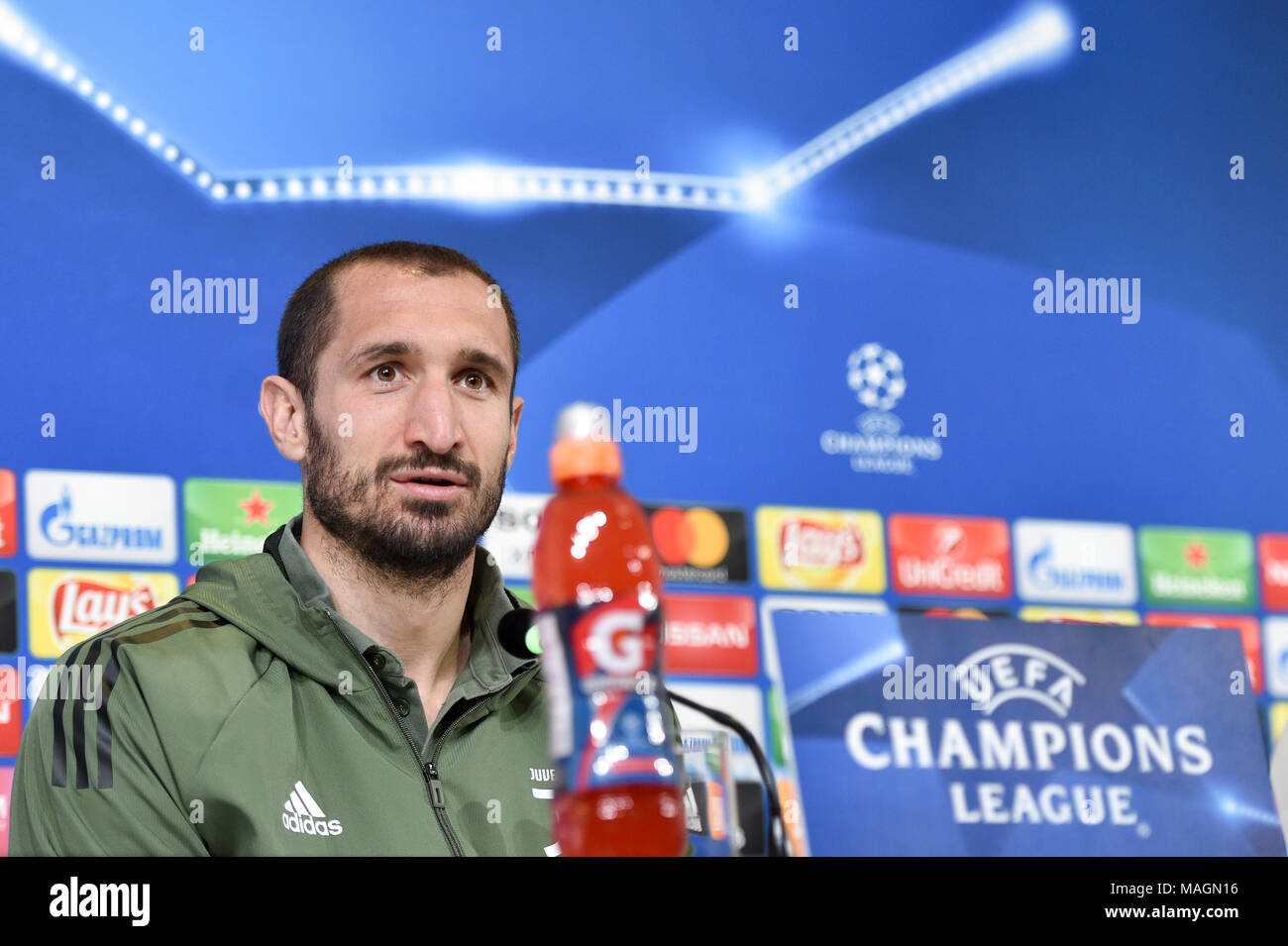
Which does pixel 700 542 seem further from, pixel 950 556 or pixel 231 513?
pixel 231 513

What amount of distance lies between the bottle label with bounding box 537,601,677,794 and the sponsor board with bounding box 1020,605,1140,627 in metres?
2.09

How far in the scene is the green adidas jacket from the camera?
48.5 inches

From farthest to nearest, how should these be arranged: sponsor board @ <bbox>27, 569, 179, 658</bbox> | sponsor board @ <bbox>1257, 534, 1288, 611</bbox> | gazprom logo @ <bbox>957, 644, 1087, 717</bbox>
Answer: sponsor board @ <bbox>1257, 534, 1288, 611</bbox>, gazprom logo @ <bbox>957, 644, 1087, 717</bbox>, sponsor board @ <bbox>27, 569, 179, 658</bbox>

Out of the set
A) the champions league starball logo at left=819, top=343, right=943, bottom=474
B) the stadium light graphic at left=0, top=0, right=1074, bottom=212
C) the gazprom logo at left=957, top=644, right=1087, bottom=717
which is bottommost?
the gazprom logo at left=957, top=644, right=1087, bottom=717

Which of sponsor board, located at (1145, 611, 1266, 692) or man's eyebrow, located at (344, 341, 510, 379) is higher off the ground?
man's eyebrow, located at (344, 341, 510, 379)

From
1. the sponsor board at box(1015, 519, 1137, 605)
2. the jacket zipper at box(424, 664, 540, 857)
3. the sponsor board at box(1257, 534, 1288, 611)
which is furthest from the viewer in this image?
the sponsor board at box(1257, 534, 1288, 611)

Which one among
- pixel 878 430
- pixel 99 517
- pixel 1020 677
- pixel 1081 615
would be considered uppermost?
pixel 878 430

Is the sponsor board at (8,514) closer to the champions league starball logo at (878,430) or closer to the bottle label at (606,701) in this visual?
the champions league starball logo at (878,430)

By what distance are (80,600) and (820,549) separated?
4.24 ft

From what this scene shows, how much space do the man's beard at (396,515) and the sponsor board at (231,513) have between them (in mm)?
842

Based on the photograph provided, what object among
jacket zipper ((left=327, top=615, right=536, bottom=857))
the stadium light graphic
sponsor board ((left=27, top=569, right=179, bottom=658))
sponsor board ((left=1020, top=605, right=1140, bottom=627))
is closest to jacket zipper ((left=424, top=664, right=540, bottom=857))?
jacket zipper ((left=327, top=615, right=536, bottom=857))

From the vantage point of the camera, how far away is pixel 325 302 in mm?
1456

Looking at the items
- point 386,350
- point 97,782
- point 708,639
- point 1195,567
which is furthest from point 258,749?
point 1195,567

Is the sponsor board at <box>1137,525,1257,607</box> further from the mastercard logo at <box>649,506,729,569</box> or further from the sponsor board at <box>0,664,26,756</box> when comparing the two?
the sponsor board at <box>0,664,26,756</box>
